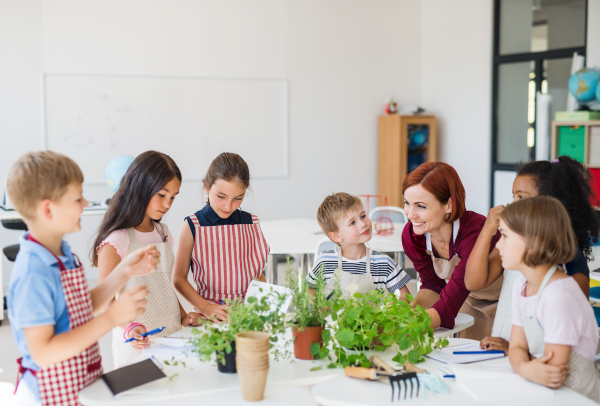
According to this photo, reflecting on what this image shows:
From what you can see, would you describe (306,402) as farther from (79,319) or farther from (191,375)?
(79,319)

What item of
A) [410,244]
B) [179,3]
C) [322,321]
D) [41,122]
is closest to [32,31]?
[41,122]

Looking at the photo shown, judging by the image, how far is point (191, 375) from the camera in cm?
143

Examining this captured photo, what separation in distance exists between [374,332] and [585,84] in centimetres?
429

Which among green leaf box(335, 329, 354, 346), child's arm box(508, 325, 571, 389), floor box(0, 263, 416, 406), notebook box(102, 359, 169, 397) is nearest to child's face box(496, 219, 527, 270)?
child's arm box(508, 325, 571, 389)

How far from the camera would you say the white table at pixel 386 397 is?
1276mm

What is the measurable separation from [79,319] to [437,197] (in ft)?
4.40

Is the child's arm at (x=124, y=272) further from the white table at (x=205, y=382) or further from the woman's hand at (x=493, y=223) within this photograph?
the woman's hand at (x=493, y=223)

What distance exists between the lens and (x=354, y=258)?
7.30 feet

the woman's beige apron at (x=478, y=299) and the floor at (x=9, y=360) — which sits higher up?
the woman's beige apron at (x=478, y=299)

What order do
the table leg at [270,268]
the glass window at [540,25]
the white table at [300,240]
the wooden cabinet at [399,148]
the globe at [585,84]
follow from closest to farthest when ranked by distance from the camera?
the white table at [300,240] → the table leg at [270,268] → the globe at [585,84] → the glass window at [540,25] → the wooden cabinet at [399,148]

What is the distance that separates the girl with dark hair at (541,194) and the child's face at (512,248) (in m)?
0.37

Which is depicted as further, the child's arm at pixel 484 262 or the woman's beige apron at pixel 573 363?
the child's arm at pixel 484 262

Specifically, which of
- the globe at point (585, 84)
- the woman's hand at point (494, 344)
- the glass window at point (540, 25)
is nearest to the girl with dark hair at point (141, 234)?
the woman's hand at point (494, 344)

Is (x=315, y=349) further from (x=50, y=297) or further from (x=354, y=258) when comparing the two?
(x=354, y=258)
